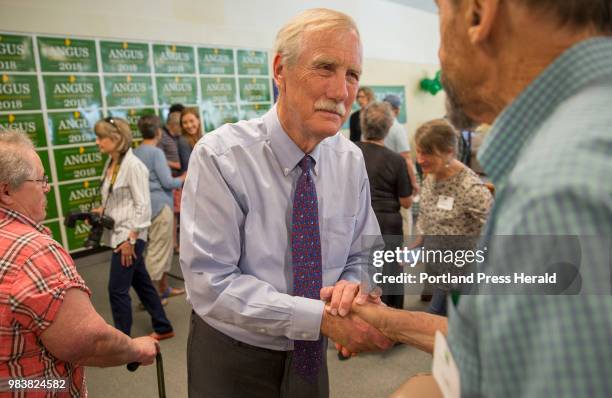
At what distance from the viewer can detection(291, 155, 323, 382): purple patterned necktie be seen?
1366 mm

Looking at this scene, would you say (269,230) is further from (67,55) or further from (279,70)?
(67,55)

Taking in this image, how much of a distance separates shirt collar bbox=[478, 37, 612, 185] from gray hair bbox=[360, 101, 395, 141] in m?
2.81

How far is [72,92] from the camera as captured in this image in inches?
194

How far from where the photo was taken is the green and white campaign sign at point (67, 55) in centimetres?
470

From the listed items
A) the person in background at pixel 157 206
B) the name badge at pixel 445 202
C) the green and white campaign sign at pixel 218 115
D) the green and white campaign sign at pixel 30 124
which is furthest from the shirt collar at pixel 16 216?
the green and white campaign sign at pixel 218 115

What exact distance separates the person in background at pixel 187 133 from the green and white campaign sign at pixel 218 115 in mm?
1107

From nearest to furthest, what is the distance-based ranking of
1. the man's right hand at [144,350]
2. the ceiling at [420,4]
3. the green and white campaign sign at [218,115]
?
the man's right hand at [144,350] < the green and white campaign sign at [218,115] < the ceiling at [420,4]

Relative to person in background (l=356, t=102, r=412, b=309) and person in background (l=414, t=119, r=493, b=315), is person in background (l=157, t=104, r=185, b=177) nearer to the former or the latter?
person in background (l=356, t=102, r=412, b=309)

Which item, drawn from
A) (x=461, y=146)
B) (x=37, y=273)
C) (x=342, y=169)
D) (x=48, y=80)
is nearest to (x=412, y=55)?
(x=461, y=146)

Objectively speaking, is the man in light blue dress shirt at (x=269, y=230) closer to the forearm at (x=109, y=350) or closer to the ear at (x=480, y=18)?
the forearm at (x=109, y=350)

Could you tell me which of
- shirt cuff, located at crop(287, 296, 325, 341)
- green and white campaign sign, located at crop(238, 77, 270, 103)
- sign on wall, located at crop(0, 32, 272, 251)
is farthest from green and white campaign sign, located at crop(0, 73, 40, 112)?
shirt cuff, located at crop(287, 296, 325, 341)

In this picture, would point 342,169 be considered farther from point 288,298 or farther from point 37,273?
point 37,273

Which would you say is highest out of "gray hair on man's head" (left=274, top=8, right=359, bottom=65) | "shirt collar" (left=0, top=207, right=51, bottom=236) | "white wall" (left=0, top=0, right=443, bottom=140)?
"white wall" (left=0, top=0, right=443, bottom=140)

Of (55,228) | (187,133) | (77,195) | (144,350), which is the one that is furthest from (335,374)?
(77,195)
